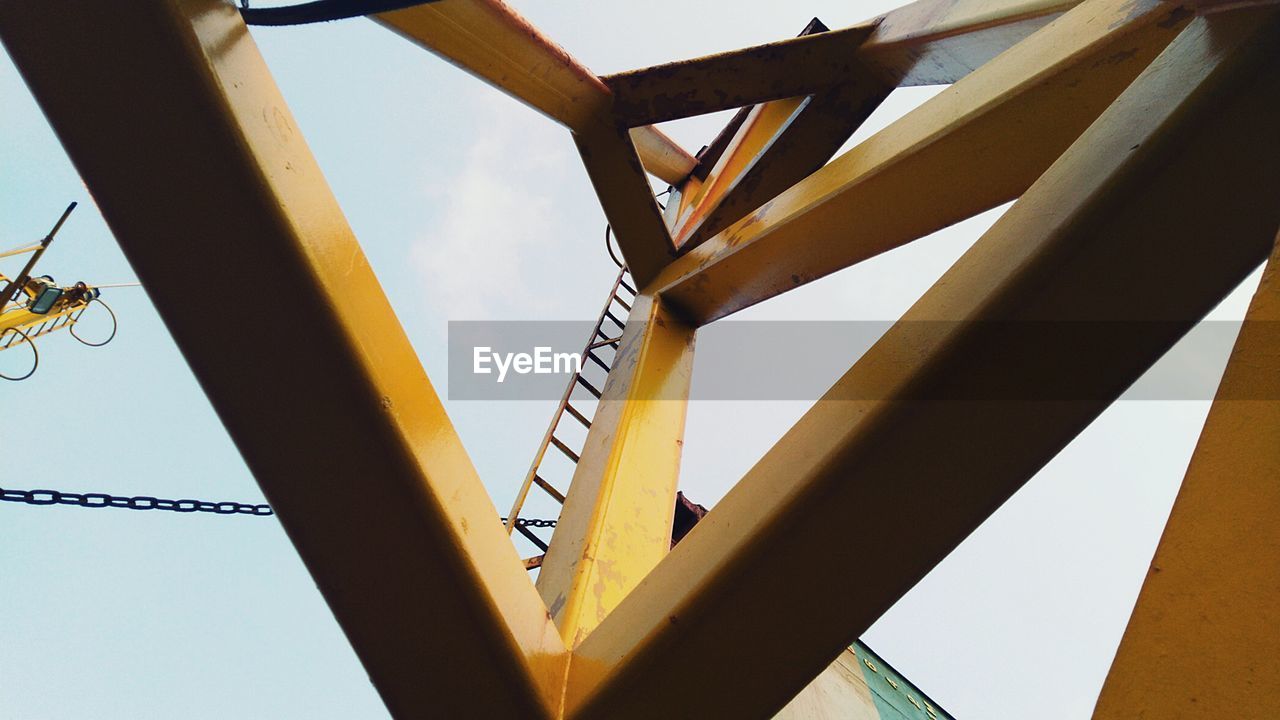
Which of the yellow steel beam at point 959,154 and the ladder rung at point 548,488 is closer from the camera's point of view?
the yellow steel beam at point 959,154

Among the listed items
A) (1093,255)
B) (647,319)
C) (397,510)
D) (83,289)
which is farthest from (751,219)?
(83,289)

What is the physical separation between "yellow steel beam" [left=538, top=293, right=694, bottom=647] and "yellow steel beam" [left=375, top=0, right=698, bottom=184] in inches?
33.1

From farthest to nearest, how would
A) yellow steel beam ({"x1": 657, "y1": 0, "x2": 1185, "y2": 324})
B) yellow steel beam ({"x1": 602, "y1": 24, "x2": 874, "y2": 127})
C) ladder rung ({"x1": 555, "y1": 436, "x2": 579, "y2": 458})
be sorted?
ladder rung ({"x1": 555, "y1": 436, "x2": 579, "y2": 458}), yellow steel beam ({"x1": 602, "y1": 24, "x2": 874, "y2": 127}), yellow steel beam ({"x1": 657, "y1": 0, "x2": 1185, "y2": 324})

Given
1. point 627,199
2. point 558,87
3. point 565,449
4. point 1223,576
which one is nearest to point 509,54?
point 558,87

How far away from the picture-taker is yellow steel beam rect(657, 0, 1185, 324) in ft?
4.93

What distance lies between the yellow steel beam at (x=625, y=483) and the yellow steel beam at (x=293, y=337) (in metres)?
0.44

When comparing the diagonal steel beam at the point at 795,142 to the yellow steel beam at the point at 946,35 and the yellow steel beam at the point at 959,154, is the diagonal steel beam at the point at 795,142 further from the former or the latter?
the yellow steel beam at the point at 959,154

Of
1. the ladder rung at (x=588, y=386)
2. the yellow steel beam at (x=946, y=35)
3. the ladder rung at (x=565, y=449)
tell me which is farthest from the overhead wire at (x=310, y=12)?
the ladder rung at (x=588, y=386)

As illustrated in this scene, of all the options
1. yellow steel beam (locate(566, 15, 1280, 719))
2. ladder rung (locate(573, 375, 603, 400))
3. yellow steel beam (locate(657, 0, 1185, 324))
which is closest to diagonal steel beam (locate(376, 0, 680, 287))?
yellow steel beam (locate(657, 0, 1185, 324))

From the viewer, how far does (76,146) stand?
86 cm

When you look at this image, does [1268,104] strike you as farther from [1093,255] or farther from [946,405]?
[946,405]

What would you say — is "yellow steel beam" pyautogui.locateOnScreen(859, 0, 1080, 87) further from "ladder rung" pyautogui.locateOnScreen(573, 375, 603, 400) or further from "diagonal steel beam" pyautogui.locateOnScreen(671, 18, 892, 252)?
"ladder rung" pyautogui.locateOnScreen(573, 375, 603, 400)

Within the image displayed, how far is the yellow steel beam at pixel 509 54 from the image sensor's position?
6.08 feet

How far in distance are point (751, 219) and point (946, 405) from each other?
62.5 inches
